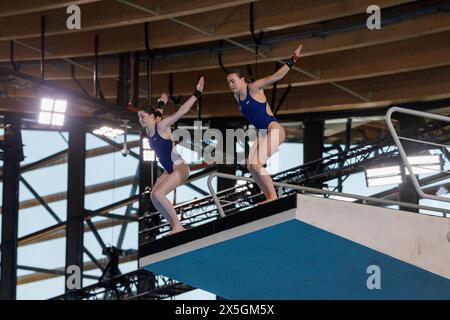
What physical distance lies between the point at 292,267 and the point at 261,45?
6.73m

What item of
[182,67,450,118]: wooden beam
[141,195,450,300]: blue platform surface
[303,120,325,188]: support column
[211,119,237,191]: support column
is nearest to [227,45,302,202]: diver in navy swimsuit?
[141,195,450,300]: blue platform surface

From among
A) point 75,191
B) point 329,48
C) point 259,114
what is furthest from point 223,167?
point 259,114

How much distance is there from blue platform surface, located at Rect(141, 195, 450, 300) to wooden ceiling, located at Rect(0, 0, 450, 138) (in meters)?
4.73

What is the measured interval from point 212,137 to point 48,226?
4.67 m

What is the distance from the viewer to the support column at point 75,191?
88.5 ft

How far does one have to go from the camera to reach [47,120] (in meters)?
22.5

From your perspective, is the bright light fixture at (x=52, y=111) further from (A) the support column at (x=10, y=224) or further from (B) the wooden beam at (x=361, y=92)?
(A) the support column at (x=10, y=224)

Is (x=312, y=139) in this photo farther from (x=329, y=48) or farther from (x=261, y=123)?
(x=261, y=123)

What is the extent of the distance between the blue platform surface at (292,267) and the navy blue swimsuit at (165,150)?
1.10 metres

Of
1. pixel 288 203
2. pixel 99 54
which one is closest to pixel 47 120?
pixel 99 54

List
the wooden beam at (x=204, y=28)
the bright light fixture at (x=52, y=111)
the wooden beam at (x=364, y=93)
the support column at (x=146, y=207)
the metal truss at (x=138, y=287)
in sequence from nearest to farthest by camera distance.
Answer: the wooden beam at (x=204, y=28), the support column at (x=146, y=207), the bright light fixture at (x=52, y=111), the wooden beam at (x=364, y=93), the metal truss at (x=138, y=287)

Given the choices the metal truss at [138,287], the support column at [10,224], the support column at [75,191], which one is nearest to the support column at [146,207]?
the metal truss at [138,287]
